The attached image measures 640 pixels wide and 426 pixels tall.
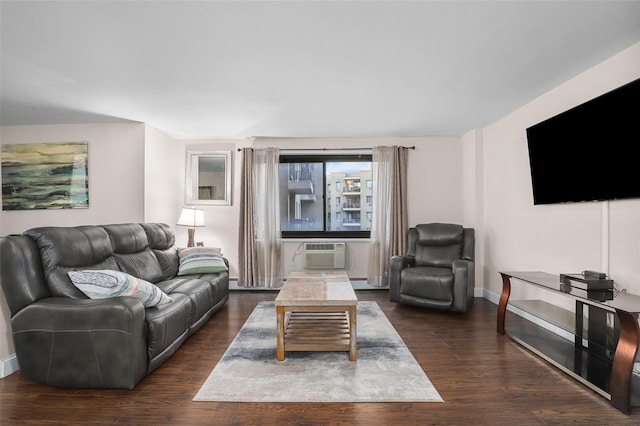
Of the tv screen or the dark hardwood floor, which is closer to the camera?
the dark hardwood floor

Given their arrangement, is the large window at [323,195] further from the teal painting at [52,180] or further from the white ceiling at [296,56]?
the teal painting at [52,180]

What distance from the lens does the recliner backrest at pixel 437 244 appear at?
14.1 ft

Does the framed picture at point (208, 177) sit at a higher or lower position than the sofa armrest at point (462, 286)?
higher

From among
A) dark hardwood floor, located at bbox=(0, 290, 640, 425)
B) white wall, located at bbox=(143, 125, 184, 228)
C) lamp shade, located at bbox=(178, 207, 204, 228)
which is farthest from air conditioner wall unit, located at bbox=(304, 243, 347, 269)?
dark hardwood floor, located at bbox=(0, 290, 640, 425)

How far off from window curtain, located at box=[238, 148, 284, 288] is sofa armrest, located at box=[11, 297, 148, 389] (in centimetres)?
273

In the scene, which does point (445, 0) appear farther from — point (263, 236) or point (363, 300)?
point (263, 236)

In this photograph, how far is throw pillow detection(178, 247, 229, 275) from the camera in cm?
386

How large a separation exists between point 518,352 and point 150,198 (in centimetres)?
441

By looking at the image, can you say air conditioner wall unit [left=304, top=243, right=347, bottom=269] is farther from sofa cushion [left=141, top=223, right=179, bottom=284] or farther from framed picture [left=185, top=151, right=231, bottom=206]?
sofa cushion [left=141, top=223, right=179, bottom=284]

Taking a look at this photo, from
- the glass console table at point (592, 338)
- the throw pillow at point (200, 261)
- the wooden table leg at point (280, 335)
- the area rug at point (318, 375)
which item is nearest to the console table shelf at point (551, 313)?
the glass console table at point (592, 338)

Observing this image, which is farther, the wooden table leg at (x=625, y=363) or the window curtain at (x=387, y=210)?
the window curtain at (x=387, y=210)

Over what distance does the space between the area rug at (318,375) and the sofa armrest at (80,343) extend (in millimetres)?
557

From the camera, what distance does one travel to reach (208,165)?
16.8 feet

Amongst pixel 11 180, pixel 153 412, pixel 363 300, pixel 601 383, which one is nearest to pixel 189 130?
pixel 11 180
